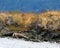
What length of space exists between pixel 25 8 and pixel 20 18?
0.45m

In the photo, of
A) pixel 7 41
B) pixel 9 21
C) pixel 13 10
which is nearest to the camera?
pixel 7 41

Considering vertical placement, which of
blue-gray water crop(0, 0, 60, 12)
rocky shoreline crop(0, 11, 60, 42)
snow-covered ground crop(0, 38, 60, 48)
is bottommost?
snow-covered ground crop(0, 38, 60, 48)

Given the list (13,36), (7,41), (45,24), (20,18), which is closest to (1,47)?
(7,41)

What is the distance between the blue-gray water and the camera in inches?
373

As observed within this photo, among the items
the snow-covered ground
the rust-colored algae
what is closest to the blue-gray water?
the rust-colored algae

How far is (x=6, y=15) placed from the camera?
9742 millimetres

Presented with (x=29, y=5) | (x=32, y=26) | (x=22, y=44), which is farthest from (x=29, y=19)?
(x=22, y=44)

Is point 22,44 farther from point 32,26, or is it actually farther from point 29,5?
point 29,5

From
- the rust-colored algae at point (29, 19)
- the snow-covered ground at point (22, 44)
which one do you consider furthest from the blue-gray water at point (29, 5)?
the snow-covered ground at point (22, 44)

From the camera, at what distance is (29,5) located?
9586 mm

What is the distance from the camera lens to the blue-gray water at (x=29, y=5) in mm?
9469

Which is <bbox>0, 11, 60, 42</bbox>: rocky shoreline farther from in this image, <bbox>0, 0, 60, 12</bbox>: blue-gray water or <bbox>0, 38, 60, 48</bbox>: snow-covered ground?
<bbox>0, 38, 60, 48</bbox>: snow-covered ground

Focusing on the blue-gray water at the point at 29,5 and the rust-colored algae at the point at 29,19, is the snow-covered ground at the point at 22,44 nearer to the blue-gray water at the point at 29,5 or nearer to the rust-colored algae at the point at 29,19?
the rust-colored algae at the point at 29,19

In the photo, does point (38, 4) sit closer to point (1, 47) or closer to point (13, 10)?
point (13, 10)
